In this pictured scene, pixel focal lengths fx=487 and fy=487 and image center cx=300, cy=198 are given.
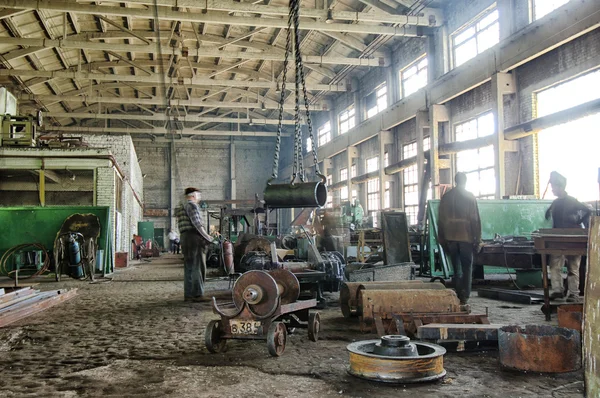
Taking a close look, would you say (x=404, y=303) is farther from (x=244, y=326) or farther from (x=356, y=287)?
(x=244, y=326)

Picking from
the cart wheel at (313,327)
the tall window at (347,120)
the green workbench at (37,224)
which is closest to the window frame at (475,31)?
the tall window at (347,120)

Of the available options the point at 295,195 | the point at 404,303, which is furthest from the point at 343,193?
the point at 404,303

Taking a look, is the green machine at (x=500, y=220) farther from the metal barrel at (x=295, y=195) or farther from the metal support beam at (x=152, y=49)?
the metal support beam at (x=152, y=49)

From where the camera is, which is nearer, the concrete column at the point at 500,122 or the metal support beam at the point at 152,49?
the concrete column at the point at 500,122

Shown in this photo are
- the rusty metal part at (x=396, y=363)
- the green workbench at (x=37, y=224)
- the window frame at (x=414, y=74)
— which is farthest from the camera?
the window frame at (x=414, y=74)

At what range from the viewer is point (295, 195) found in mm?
6449

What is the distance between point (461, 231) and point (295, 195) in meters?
2.16

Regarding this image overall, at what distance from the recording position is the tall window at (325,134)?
993 inches

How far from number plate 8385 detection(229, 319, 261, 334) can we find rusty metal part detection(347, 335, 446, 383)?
35.8 inches

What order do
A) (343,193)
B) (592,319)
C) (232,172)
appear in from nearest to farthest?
(592,319) → (343,193) → (232,172)

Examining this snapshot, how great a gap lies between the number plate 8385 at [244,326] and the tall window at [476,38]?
11021 mm

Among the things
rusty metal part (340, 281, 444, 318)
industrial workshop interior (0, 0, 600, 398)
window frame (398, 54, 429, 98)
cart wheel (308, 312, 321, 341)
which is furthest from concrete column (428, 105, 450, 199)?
cart wheel (308, 312, 321, 341)

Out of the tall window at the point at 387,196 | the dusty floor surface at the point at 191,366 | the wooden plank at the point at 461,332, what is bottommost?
the dusty floor surface at the point at 191,366

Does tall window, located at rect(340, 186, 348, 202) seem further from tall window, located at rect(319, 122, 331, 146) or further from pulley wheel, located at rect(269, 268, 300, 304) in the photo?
pulley wheel, located at rect(269, 268, 300, 304)
